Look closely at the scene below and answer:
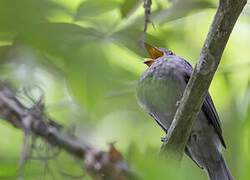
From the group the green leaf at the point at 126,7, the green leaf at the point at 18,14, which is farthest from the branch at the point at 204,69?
the green leaf at the point at 18,14

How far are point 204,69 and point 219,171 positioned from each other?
1299 mm

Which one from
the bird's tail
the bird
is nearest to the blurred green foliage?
the bird

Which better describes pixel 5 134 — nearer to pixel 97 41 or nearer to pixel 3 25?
pixel 97 41

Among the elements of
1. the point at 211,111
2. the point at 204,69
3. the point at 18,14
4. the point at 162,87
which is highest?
the point at 162,87

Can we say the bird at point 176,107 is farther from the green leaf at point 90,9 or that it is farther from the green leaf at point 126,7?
the green leaf at point 90,9

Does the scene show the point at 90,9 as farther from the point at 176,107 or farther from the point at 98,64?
the point at 176,107

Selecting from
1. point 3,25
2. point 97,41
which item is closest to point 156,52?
point 97,41

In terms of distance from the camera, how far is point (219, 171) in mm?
2561

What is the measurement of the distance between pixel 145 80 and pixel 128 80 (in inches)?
28.0

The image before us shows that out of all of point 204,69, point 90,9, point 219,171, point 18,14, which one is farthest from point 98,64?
point 219,171

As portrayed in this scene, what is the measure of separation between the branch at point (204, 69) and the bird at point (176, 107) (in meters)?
0.59

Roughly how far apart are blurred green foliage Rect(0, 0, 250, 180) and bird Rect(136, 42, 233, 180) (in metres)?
0.12

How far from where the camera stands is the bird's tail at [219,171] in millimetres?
2533

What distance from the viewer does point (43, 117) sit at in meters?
1.92
